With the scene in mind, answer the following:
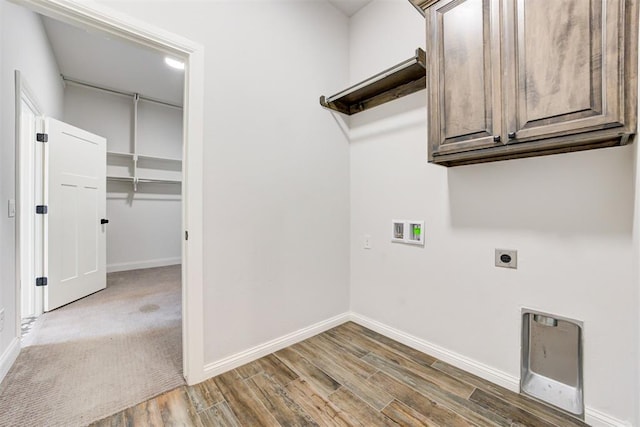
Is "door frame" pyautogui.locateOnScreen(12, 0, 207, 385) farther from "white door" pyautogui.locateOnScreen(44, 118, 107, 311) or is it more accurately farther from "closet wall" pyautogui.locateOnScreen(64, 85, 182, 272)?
"closet wall" pyautogui.locateOnScreen(64, 85, 182, 272)

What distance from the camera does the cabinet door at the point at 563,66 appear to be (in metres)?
1.08

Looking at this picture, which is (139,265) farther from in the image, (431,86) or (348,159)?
(431,86)

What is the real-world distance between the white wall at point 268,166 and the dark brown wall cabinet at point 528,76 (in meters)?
0.99

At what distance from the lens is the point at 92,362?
1898mm

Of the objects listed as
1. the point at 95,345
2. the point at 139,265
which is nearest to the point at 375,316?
the point at 95,345

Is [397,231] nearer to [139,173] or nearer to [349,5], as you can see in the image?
[349,5]

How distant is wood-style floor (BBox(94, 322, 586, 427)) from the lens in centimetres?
138

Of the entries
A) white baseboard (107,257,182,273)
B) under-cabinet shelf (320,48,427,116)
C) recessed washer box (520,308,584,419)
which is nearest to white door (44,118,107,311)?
white baseboard (107,257,182,273)

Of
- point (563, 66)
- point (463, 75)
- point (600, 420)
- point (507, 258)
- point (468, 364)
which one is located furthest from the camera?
point (468, 364)

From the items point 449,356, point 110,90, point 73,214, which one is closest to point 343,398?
point 449,356

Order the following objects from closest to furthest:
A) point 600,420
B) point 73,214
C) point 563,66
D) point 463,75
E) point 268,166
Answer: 1. point 563,66
2. point 600,420
3. point 463,75
4. point 268,166
5. point 73,214

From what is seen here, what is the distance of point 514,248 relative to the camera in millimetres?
1607

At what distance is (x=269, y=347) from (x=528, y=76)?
2.26 meters

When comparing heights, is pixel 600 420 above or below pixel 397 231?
below
